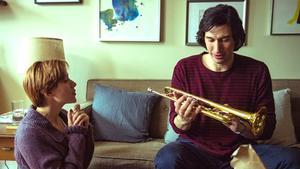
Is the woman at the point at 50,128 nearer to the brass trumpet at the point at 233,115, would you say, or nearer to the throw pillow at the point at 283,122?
the brass trumpet at the point at 233,115

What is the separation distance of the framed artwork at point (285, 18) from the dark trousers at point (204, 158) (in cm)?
122

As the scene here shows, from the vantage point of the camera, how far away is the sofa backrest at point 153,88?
2.25 meters

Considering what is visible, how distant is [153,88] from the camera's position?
2.33m

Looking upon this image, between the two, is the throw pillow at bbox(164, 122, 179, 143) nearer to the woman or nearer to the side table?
the woman

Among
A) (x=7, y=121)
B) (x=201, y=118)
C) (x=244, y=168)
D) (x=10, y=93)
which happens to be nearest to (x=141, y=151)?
(x=201, y=118)

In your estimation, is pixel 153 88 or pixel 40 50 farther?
pixel 153 88

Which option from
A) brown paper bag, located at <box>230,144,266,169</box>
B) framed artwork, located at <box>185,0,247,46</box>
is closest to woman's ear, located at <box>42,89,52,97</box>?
brown paper bag, located at <box>230,144,266,169</box>

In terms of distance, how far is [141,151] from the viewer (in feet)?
6.11

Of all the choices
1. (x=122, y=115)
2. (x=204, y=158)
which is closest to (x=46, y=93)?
(x=204, y=158)

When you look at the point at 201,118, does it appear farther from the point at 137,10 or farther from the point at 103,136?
the point at 137,10

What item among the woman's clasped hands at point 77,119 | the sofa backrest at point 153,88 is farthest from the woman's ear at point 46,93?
the sofa backrest at point 153,88

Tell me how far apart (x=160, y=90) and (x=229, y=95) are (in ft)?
2.69

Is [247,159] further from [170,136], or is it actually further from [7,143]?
[7,143]

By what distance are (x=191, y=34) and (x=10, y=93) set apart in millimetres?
1654
